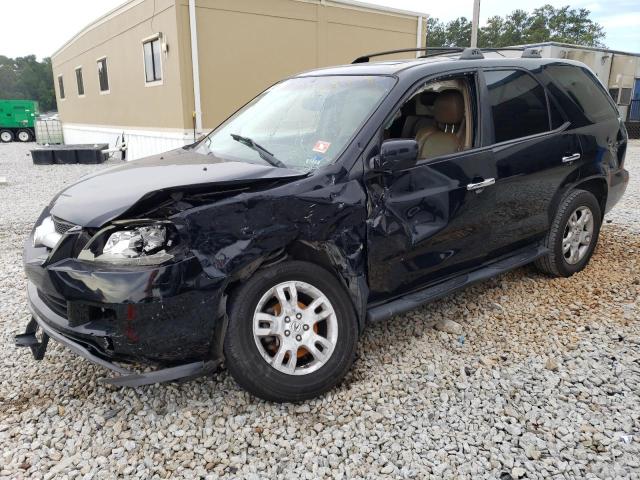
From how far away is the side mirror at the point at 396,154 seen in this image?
295 cm

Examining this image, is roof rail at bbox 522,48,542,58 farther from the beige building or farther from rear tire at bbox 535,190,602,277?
the beige building

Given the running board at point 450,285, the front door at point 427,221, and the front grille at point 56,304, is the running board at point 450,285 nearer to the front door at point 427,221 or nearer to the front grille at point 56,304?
the front door at point 427,221

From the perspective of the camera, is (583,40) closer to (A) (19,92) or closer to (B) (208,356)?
(B) (208,356)

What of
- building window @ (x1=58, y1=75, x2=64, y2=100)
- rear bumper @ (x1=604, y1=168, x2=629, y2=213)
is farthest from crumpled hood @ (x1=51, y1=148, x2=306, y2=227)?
building window @ (x1=58, y1=75, x2=64, y2=100)

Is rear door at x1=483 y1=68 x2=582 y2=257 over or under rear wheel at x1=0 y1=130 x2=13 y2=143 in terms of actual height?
over

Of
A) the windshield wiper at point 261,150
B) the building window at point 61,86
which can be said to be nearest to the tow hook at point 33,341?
the windshield wiper at point 261,150

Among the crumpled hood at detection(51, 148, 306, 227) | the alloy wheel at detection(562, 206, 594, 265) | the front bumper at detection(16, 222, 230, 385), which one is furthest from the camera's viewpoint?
the alloy wheel at detection(562, 206, 594, 265)

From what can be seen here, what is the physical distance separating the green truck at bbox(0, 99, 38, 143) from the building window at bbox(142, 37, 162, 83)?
1881 cm

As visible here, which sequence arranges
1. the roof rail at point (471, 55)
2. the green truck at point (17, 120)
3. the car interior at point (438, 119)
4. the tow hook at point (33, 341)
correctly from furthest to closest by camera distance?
1. the green truck at point (17, 120)
2. the roof rail at point (471, 55)
3. the car interior at point (438, 119)
4. the tow hook at point (33, 341)

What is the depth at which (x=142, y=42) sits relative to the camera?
44.9 ft

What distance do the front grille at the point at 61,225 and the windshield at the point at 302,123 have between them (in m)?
1.09

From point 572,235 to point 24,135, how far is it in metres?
31.9

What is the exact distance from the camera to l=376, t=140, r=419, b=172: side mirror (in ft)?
9.68

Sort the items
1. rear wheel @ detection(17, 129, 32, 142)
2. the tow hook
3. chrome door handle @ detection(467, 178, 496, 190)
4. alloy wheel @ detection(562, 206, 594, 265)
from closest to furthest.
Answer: the tow hook < chrome door handle @ detection(467, 178, 496, 190) < alloy wheel @ detection(562, 206, 594, 265) < rear wheel @ detection(17, 129, 32, 142)
